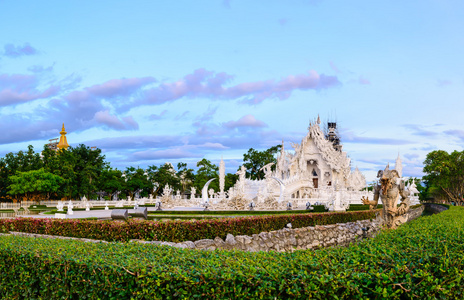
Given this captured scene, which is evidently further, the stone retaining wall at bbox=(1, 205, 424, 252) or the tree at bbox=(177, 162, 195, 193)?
the tree at bbox=(177, 162, 195, 193)

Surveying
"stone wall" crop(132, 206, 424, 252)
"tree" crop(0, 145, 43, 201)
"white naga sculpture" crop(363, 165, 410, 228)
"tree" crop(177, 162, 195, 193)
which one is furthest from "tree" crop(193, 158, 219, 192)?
"white naga sculpture" crop(363, 165, 410, 228)

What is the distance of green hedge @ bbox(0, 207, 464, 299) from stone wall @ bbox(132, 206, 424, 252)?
3.83 meters

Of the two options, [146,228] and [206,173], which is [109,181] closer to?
[206,173]

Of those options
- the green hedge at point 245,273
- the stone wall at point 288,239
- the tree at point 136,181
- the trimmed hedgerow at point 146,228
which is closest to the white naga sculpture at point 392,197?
the stone wall at point 288,239

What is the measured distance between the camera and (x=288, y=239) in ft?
56.3

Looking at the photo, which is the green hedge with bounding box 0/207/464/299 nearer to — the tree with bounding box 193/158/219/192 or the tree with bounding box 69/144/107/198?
the tree with bounding box 69/144/107/198

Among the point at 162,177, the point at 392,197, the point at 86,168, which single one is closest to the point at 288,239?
the point at 392,197

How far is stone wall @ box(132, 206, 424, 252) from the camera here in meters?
12.7

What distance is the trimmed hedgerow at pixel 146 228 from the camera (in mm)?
12695

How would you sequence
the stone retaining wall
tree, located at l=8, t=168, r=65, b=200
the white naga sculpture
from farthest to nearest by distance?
tree, located at l=8, t=168, r=65, b=200 → the white naga sculpture → the stone retaining wall

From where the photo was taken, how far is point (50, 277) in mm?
6512

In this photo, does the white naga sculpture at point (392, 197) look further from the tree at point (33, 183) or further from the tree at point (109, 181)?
the tree at point (109, 181)

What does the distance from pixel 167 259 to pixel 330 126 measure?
78012 mm

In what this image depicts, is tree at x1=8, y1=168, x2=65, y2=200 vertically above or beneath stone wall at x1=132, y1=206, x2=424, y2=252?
above
